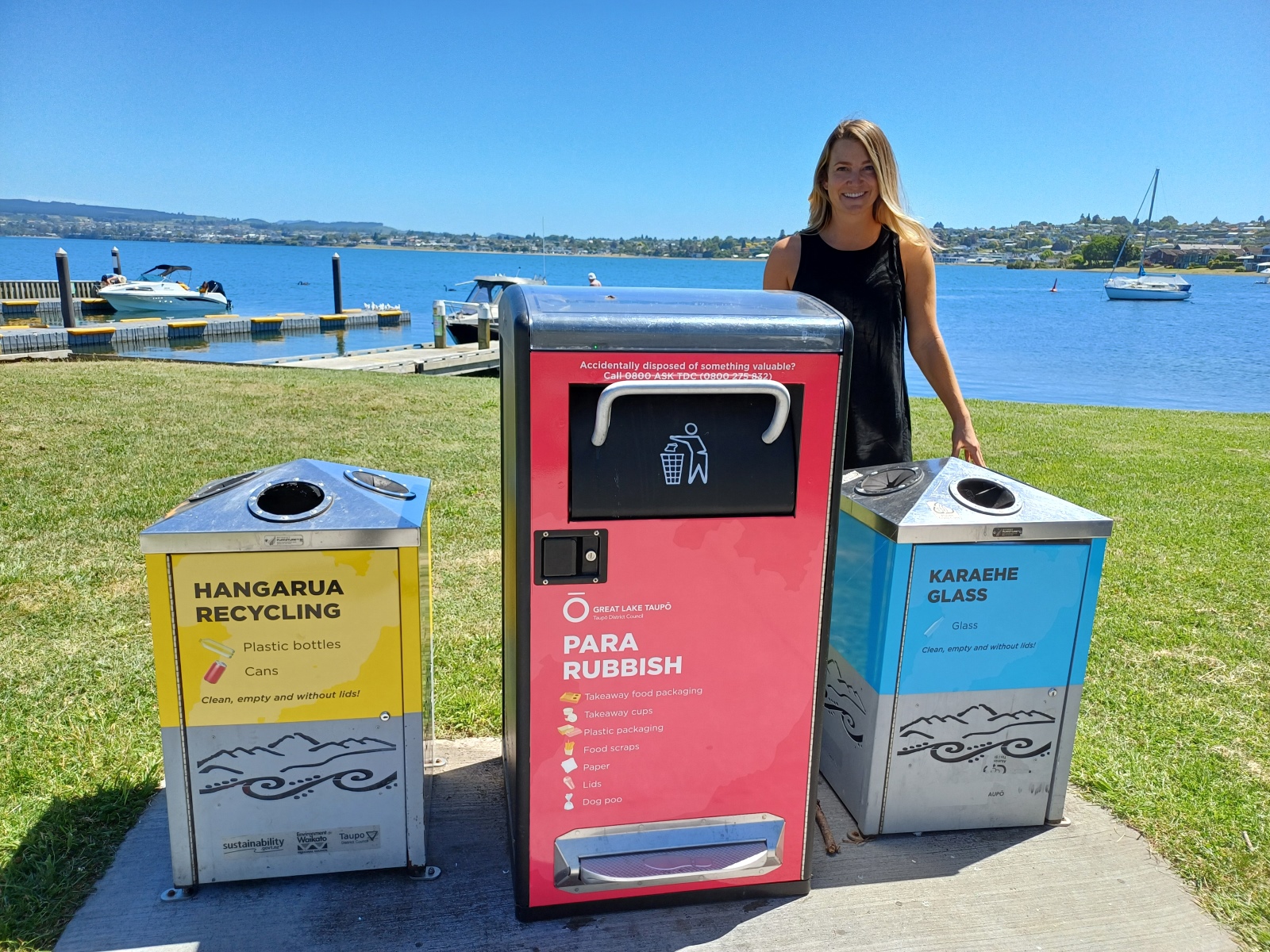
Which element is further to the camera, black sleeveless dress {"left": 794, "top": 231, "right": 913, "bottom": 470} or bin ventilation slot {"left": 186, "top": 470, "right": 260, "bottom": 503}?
black sleeveless dress {"left": 794, "top": 231, "right": 913, "bottom": 470}

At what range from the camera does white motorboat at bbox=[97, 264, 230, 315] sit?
117ft

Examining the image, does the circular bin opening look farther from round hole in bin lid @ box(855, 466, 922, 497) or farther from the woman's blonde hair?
the woman's blonde hair

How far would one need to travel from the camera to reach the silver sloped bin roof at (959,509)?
245 centimetres

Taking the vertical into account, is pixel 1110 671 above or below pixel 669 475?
below

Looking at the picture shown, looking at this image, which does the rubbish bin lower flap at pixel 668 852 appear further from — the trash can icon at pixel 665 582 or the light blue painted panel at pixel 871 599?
the light blue painted panel at pixel 871 599

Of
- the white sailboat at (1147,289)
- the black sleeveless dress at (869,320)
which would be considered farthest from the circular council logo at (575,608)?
the white sailboat at (1147,289)

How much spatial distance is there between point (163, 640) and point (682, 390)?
138cm

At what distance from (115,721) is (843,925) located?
2.53 metres

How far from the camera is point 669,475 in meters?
2.10

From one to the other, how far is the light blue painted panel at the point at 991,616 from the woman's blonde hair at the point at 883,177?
3.78ft

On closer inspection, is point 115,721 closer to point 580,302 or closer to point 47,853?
point 47,853

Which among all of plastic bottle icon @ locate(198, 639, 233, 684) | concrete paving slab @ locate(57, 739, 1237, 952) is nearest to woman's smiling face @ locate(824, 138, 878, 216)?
concrete paving slab @ locate(57, 739, 1237, 952)

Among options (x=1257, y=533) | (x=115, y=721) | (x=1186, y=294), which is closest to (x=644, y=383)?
(x=115, y=721)

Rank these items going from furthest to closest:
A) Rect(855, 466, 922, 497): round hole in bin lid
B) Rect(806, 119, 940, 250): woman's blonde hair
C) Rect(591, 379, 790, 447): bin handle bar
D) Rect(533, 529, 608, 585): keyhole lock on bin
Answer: Rect(806, 119, 940, 250): woman's blonde hair
Rect(855, 466, 922, 497): round hole in bin lid
Rect(533, 529, 608, 585): keyhole lock on bin
Rect(591, 379, 790, 447): bin handle bar
